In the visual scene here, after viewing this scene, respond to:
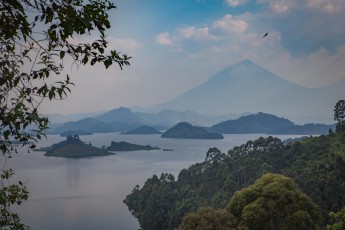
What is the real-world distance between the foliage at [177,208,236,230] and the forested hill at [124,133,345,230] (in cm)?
1399

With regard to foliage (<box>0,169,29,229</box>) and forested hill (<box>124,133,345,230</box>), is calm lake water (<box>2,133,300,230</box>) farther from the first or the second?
foliage (<box>0,169,29,229</box>)

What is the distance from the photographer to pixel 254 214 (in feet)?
60.8

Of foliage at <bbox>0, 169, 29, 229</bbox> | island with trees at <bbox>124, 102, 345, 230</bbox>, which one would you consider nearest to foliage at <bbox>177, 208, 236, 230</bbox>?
island with trees at <bbox>124, 102, 345, 230</bbox>

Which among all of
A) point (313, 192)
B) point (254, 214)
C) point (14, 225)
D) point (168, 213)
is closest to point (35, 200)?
point (168, 213)

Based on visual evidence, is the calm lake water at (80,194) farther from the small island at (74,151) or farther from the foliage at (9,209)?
the foliage at (9,209)

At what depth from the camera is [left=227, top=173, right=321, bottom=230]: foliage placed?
61.1ft

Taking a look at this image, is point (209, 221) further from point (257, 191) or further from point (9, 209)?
point (9, 209)

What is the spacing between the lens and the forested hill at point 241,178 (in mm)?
32281

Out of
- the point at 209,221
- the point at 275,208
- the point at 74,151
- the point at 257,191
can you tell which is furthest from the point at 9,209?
the point at 74,151

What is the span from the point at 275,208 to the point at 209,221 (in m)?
4.00

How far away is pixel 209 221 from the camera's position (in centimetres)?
1769

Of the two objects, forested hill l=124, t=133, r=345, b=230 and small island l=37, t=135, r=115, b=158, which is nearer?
forested hill l=124, t=133, r=345, b=230

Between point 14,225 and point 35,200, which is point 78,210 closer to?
point 35,200

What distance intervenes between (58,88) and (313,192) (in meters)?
31.3
